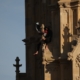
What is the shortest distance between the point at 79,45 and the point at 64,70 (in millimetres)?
1993

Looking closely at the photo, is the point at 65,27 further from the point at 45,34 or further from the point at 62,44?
the point at 45,34

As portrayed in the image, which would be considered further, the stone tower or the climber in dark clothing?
the climber in dark clothing

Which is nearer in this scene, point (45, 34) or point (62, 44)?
point (62, 44)

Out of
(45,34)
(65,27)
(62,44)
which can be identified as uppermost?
(65,27)

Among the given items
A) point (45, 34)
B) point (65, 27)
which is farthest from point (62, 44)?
point (45, 34)

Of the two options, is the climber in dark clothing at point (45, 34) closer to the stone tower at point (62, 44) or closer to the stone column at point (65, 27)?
the stone tower at point (62, 44)

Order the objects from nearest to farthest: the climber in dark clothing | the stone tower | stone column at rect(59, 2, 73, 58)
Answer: the stone tower < stone column at rect(59, 2, 73, 58) < the climber in dark clothing

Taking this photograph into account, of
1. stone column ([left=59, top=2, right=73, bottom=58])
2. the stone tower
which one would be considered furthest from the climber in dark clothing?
stone column ([left=59, top=2, right=73, bottom=58])

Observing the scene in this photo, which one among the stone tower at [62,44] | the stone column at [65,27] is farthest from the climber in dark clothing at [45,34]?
the stone column at [65,27]

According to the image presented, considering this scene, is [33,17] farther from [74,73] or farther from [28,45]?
[74,73]

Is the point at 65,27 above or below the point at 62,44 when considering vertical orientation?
above

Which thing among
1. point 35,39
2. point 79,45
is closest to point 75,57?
point 79,45

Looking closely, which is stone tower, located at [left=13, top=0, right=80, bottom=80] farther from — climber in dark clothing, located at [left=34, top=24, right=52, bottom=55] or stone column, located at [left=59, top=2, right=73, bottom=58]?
climber in dark clothing, located at [left=34, top=24, right=52, bottom=55]

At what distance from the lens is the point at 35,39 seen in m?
78.3
